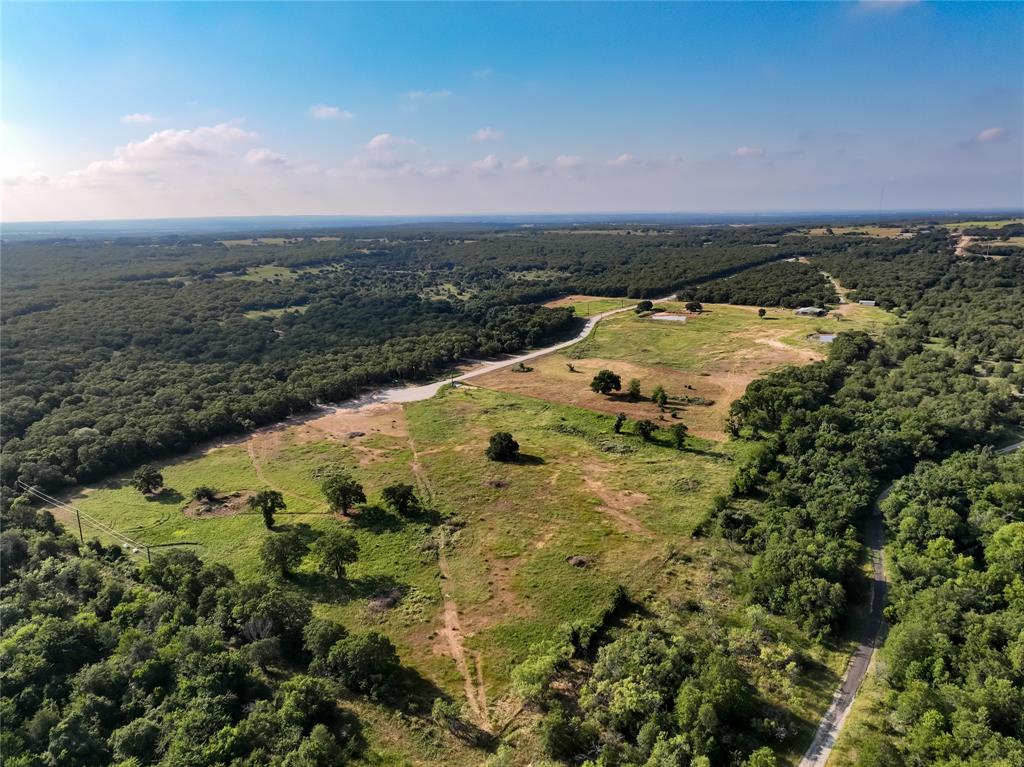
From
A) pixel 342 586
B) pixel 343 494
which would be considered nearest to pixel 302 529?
pixel 343 494

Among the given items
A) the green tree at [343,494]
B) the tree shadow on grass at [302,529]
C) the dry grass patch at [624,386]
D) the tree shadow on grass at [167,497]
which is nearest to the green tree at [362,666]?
the tree shadow on grass at [302,529]

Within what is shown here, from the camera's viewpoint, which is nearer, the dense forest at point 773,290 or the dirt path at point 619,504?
the dirt path at point 619,504

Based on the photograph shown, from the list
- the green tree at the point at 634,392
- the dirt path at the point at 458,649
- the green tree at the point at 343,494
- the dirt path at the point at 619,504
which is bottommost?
the dirt path at the point at 458,649

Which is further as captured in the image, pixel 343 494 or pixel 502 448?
pixel 502 448

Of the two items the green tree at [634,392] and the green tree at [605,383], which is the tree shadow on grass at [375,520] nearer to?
the green tree at [605,383]

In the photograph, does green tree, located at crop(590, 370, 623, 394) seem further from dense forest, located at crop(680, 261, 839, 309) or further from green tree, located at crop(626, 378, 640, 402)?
dense forest, located at crop(680, 261, 839, 309)

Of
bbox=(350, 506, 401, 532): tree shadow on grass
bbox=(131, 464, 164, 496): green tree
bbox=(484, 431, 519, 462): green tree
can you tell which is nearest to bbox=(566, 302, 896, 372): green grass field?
bbox=(484, 431, 519, 462): green tree

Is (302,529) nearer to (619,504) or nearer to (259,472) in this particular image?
(259,472)
